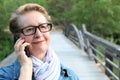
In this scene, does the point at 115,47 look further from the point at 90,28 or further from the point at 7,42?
the point at 90,28

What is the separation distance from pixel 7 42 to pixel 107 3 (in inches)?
302

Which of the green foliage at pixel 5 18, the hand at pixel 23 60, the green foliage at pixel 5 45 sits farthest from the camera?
the green foliage at pixel 5 18

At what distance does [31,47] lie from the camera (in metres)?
2.48

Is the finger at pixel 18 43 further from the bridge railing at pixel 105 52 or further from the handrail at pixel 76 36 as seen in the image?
the handrail at pixel 76 36

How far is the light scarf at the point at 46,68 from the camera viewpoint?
249cm

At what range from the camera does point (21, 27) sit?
250 cm

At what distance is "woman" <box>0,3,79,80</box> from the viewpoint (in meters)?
2.46

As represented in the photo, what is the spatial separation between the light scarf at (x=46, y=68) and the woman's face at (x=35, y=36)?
0.06 m

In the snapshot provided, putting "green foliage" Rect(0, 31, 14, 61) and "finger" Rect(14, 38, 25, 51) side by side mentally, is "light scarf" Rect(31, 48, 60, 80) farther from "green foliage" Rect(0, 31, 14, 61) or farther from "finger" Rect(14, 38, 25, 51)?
"green foliage" Rect(0, 31, 14, 61)

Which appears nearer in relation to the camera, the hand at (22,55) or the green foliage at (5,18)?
the hand at (22,55)

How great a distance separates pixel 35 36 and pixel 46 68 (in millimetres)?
207

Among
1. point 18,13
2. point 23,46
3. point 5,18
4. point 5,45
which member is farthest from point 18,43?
point 5,45

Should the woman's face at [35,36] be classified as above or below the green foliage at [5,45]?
above

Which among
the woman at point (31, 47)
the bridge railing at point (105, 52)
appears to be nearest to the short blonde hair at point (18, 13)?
the woman at point (31, 47)
